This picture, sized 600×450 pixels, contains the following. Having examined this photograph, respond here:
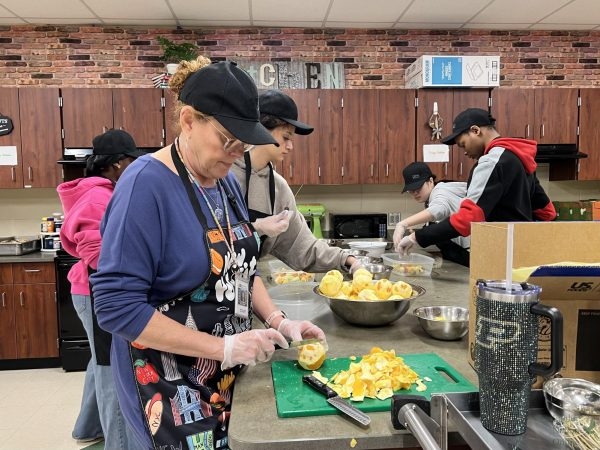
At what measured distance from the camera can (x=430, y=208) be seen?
3.50 m

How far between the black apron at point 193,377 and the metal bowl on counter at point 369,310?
52 cm

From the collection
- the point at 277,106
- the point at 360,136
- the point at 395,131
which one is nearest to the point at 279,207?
the point at 277,106

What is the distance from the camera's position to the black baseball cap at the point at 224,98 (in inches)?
47.1

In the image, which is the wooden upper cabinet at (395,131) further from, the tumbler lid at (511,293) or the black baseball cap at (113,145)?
the tumbler lid at (511,293)

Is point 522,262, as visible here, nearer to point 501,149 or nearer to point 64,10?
point 501,149

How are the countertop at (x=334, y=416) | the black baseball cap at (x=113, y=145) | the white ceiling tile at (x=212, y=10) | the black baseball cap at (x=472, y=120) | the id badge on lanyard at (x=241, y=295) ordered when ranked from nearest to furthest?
1. the countertop at (x=334, y=416)
2. the id badge on lanyard at (x=241, y=295)
3. the black baseball cap at (x=113, y=145)
4. the black baseball cap at (x=472, y=120)
5. the white ceiling tile at (x=212, y=10)

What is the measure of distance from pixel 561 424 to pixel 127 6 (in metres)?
4.68

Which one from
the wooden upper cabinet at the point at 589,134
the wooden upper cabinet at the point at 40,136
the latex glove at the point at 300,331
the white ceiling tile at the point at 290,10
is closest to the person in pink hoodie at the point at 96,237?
the latex glove at the point at 300,331

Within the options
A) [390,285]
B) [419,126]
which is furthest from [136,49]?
[390,285]

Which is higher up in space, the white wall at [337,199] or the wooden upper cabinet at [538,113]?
the wooden upper cabinet at [538,113]

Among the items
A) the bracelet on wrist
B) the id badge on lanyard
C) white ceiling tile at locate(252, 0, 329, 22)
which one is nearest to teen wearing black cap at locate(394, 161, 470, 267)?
the bracelet on wrist

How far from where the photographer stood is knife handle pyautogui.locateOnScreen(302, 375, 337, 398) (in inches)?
45.1

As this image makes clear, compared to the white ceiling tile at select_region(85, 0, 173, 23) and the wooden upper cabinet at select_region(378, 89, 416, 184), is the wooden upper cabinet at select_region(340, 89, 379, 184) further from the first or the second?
the white ceiling tile at select_region(85, 0, 173, 23)

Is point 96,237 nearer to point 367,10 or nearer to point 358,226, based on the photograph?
point 358,226
